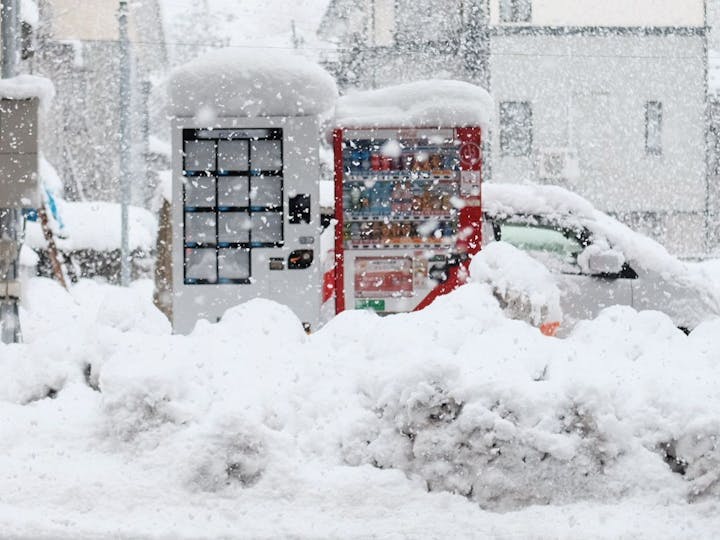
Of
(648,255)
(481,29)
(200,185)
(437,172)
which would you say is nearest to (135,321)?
(200,185)

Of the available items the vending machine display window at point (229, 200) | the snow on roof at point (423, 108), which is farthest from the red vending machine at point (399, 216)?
the vending machine display window at point (229, 200)

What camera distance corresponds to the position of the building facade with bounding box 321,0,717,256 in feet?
88.7

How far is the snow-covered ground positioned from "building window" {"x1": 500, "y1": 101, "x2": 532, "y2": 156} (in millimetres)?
22772

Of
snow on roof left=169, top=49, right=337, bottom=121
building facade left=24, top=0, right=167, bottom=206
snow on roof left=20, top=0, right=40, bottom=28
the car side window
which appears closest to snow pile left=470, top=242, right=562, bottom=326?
snow on roof left=169, top=49, right=337, bottom=121

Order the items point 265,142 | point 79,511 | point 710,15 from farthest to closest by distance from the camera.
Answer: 1. point 710,15
2. point 265,142
3. point 79,511

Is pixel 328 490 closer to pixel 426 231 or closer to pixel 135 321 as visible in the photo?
pixel 135 321

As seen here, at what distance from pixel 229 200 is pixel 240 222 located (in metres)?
0.22

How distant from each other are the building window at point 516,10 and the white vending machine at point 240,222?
2074cm

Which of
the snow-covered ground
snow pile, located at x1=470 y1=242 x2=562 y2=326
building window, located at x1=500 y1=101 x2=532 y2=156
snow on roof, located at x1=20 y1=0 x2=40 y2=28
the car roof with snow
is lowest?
the snow-covered ground

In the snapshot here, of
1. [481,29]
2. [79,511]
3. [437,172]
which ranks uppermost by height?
[481,29]

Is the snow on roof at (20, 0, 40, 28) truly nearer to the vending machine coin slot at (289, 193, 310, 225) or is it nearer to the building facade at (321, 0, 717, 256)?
the vending machine coin slot at (289, 193, 310, 225)

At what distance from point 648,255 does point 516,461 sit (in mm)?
5372

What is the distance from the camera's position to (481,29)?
2694cm

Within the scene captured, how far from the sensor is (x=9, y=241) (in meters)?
7.39
